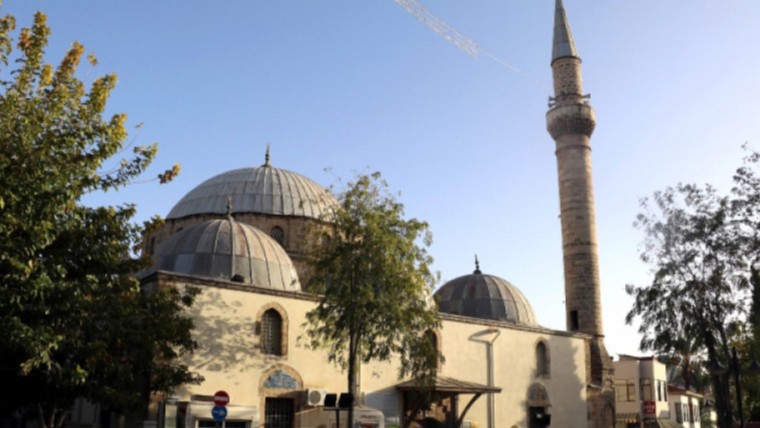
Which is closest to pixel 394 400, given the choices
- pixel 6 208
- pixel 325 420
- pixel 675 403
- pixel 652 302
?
pixel 325 420

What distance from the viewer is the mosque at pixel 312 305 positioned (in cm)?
1777

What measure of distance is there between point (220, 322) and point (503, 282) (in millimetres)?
15325

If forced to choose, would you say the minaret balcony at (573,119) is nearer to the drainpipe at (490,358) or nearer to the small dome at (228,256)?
the drainpipe at (490,358)

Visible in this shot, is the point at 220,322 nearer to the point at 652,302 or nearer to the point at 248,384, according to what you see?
the point at 248,384

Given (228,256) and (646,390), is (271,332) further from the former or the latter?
(646,390)

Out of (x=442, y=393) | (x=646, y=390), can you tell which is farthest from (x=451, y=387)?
(x=646, y=390)

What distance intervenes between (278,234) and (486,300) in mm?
9009

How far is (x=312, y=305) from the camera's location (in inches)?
781

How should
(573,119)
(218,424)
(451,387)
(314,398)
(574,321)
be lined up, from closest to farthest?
(218,424), (314,398), (451,387), (574,321), (573,119)

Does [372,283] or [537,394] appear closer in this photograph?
[372,283]

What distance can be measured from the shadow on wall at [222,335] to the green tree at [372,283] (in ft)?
5.38

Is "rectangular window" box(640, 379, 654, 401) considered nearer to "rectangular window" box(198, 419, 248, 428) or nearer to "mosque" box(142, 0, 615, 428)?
"mosque" box(142, 0, 615, 428)

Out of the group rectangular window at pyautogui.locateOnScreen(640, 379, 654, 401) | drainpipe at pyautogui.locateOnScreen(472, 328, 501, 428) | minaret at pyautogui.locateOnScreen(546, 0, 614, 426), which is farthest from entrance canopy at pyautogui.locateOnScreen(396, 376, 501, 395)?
rectangular window at pyautogui.locateOnScreen(640, 379, 654, 401)

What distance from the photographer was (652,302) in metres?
26.6
